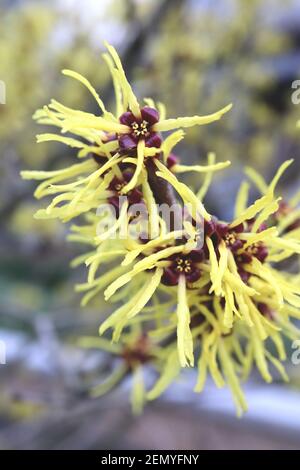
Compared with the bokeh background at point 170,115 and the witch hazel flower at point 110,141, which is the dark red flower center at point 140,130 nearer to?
the witch hazel flower at point 110,141

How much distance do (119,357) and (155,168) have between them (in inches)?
16.3

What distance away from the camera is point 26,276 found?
308 centimetres

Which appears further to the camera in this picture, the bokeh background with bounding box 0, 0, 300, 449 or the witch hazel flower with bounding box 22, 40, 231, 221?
the bokeh background with bounding box 0, 0, 300, 449

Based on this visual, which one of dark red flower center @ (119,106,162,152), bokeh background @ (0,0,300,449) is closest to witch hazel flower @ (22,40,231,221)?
dark red flower center @ (119,106,162,152)

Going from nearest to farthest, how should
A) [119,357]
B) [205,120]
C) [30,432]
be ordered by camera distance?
1. [205,120]
2. [119,357]
3. [30,432]

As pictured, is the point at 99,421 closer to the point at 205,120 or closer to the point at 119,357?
the point at 119,357

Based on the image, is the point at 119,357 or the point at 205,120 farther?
the point at 119,357

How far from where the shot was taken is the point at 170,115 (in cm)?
157

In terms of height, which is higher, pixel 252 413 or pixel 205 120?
pixel 252 413

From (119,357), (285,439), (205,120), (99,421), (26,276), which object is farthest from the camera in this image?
(26,276)

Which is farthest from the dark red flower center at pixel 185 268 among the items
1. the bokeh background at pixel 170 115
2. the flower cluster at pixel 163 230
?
the bokeh background at pixel 170 115

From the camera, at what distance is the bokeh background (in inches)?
53.9

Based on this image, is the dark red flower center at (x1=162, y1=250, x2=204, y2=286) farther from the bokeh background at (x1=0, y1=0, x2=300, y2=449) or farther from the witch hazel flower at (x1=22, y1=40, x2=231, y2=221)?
the bokeh background at (x1=0, y1=0, x2=300, y2=449)

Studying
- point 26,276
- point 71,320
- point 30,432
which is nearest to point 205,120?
point 30,432
